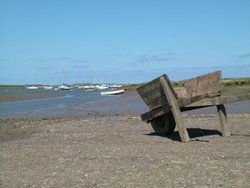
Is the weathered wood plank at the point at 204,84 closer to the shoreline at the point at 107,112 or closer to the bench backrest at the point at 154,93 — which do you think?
the bench backrest at the point at 154,93

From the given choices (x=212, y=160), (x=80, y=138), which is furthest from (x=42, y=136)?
(x=212, y=160)

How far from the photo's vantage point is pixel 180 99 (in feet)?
45.4

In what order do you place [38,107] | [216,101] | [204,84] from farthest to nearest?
[38,107], [204,84], [216,101]

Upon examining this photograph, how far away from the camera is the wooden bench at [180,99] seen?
1351 centimetres

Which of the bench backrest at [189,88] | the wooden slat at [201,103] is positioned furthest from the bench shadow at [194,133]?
the bench backrest at [189,88]

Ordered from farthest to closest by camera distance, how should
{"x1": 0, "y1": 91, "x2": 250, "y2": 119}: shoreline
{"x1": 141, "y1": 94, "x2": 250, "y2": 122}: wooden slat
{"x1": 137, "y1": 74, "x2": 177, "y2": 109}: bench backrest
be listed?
{"x1": 0, "y1": 91, "x2": 250, "y2": 119}: shoreline → {"x1": 137, "y1": 74, "x2": 177, "y2": 109}: bench backrest → {"x1": 141, "y1": 94, "x2": 250, "y2": 122}: wooden slat

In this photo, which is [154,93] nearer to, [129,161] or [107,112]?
[129,161]

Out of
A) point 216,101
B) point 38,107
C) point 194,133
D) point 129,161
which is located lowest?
point 129,161

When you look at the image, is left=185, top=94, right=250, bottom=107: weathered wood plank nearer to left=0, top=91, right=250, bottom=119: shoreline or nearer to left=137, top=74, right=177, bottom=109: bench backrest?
left=137, top=74, right=177, bottom=109: bench backrest

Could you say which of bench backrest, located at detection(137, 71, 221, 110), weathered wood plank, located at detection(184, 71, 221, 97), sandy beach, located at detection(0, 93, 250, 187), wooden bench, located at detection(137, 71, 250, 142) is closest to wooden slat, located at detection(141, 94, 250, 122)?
wooden bench, located at detection(137, 71, 250, 142)

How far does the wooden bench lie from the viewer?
1351cm

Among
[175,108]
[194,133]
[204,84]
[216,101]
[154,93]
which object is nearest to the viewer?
[216,101]

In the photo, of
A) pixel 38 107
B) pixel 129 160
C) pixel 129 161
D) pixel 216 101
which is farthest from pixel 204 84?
pixel 38 107

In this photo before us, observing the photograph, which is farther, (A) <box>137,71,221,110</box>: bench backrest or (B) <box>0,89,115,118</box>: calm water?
(B) <box>0,89,115,118</box>: calm water
